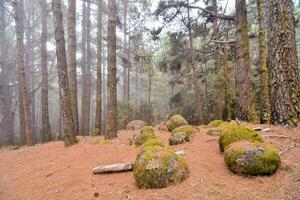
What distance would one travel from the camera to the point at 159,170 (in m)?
4.83

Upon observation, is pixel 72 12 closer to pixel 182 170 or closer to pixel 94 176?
pixel 94 176

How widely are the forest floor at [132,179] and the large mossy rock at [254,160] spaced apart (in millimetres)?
114

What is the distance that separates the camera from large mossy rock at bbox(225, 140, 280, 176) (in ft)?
15.4

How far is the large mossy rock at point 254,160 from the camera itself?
4688mm

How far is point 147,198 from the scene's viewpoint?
14.5 feet

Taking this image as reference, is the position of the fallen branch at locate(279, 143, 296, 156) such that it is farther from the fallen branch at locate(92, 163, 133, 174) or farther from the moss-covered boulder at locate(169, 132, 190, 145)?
the fallen branch at locate(92, 163, 133, 174)

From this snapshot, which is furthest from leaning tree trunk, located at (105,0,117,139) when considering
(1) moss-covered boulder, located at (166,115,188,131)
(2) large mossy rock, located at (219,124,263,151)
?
(2) large mossy rock, located at (219,124,263,151)

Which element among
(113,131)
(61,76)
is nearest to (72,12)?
(61,76)

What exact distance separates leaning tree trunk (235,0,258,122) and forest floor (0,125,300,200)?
6.73 ft

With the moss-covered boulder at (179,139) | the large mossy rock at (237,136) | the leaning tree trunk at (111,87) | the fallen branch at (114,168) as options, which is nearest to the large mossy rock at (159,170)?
the fallen branch at (114,168)

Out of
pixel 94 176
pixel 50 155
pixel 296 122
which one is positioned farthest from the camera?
pixel 50 155

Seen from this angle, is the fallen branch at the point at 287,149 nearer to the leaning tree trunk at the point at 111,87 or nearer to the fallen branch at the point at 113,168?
the fallen branch at the point at 113,168

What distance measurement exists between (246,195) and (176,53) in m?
14.0

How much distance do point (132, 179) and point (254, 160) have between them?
2.15m
